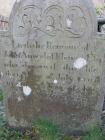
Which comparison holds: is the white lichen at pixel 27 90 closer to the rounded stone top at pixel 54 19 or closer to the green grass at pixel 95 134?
the rounded stone top at pixel 54 19

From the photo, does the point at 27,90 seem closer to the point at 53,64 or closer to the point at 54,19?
the point at 53,64

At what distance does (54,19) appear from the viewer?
525 centimetres

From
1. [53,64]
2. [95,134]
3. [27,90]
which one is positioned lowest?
[95,134]

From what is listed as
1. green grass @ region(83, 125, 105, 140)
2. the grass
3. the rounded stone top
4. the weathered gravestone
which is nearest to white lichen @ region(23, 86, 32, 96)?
the weathered gravestone

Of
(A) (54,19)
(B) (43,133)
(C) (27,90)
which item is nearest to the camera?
(B) (43,133)

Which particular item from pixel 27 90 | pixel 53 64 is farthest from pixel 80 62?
pixel 27 90

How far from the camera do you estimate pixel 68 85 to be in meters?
5.38

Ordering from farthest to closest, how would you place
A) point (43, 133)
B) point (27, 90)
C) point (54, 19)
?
point (27, 90) < point (54, 19) < point (43, 133)

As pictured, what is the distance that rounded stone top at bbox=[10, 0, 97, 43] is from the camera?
17.1 ft

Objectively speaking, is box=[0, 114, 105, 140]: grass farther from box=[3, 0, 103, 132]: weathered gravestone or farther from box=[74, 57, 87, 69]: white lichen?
box=[74, 57, 87, 69]: white lichen

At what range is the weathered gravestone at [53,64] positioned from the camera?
17.2ft

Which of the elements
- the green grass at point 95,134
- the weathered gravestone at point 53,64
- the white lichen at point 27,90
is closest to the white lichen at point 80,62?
the weathered gravestone at point 53,64

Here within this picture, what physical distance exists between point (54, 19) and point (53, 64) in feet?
1.59

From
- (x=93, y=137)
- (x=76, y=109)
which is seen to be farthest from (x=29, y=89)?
(x=93, y=137)
